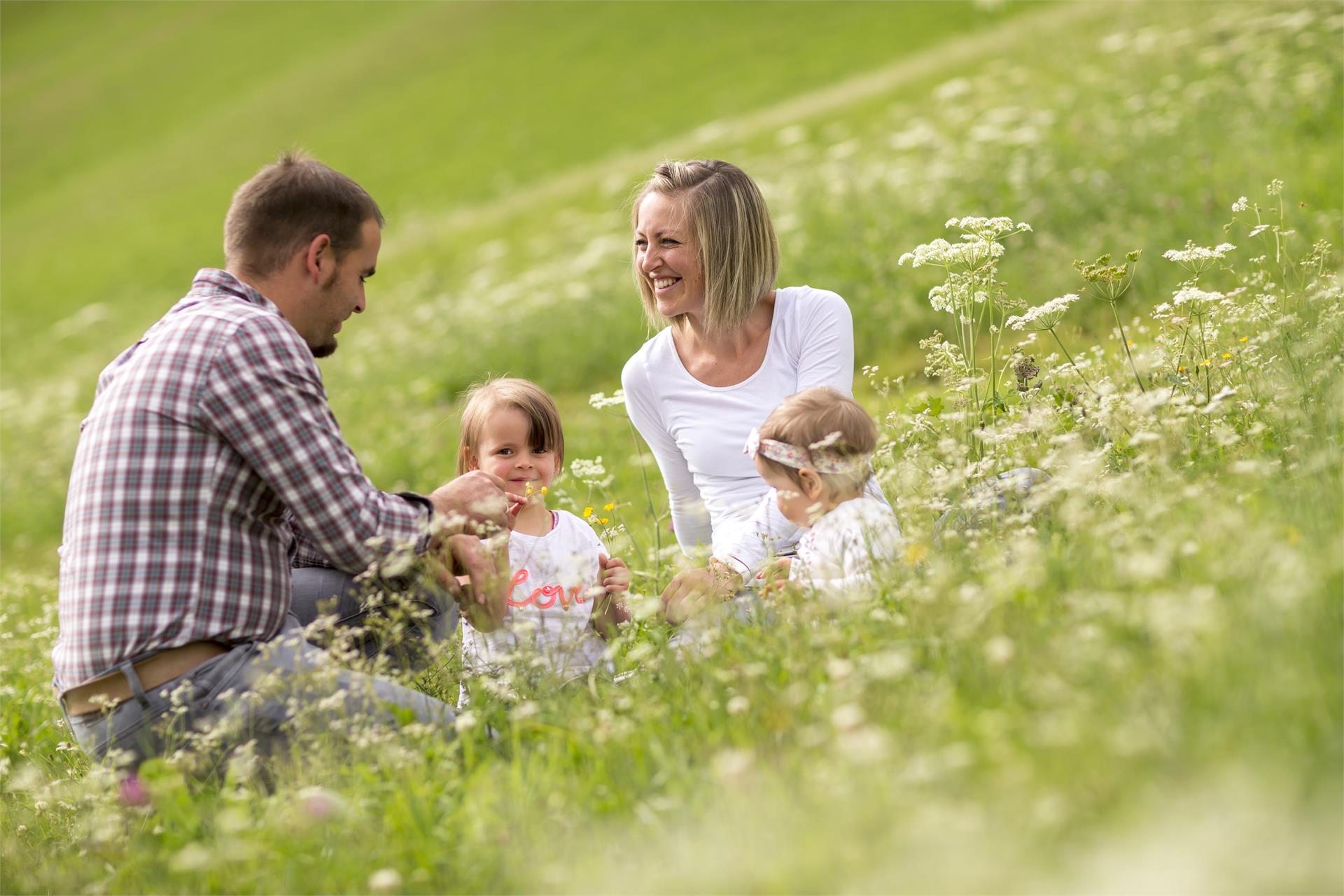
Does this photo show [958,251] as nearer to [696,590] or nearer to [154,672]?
[696,590]

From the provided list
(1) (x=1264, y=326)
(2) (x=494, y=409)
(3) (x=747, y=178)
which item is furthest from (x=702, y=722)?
(1) (x=1264, y=326)

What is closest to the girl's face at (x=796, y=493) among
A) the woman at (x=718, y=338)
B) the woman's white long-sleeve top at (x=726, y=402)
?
the woman's white long-sleeve top at (x=726, y=402)

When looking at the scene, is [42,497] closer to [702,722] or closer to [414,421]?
[414,421]

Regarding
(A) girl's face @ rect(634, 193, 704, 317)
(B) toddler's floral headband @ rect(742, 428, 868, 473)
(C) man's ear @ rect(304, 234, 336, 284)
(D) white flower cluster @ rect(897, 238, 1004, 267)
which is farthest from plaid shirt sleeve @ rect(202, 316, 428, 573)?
(D) white flower cluster @ rect(897, 238, 1004, 267)

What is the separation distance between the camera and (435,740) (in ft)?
11.4

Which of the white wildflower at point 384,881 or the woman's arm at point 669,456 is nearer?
the white wildflower at point 384,881

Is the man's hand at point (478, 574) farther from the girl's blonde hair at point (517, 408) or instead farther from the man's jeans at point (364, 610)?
the girl's blonde hair at point (517, 408)

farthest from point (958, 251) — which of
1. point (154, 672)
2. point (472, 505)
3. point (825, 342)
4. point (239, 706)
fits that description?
point (154, 672)

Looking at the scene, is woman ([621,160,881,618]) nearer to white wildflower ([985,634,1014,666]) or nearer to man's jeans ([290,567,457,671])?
man's jeans ([290,567,457,671])

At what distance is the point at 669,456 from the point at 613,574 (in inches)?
37.6

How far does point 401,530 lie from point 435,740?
0.64 m

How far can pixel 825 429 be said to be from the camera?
13.0 ft

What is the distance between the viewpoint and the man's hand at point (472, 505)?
3.78 m

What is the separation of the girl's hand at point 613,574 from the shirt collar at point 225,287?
1392 millimetres
